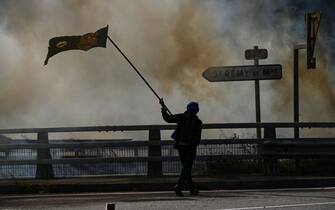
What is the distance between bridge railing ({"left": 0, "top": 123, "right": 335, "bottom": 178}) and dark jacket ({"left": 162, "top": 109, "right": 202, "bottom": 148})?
79.3 inches

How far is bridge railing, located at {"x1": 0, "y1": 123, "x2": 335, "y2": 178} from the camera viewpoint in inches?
475

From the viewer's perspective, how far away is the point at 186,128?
10.0 m

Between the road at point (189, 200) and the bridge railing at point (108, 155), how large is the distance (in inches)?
55.2

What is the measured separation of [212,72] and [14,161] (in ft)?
14.9

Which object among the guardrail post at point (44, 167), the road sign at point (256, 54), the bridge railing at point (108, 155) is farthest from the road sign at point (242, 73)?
the guardrail post at point (44, 167)

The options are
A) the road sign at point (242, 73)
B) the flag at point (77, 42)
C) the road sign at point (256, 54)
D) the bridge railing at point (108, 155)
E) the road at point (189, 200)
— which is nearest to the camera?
the road at point (189, 200)

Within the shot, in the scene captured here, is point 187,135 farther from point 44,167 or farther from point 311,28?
point 311,28

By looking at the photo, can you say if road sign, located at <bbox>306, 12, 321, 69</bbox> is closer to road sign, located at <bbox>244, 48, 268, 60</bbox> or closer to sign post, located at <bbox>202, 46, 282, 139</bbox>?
sign post, located at <bbox>202, 46, 282, 139</bbox>

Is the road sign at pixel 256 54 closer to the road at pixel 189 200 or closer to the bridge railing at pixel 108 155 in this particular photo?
the bridge railing at pixel 108 155

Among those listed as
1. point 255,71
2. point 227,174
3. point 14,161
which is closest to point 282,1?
point 255,71

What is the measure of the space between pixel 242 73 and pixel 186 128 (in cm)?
385

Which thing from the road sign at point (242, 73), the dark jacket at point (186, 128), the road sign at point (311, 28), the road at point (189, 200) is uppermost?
the road sign at point (311, 28)

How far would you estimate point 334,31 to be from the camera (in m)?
25.3

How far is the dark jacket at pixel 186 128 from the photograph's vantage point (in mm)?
10023
